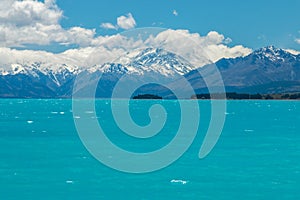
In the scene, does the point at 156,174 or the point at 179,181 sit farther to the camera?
the point at 156,174

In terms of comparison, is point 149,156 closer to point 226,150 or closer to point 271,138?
point 226,150

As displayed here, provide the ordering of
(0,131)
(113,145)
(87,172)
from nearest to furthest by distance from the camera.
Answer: (87,172), (113,145), (0,131)

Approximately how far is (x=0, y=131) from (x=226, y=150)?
54090mm

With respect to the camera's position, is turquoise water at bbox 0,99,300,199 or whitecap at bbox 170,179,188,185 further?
whitecap at bbox 170,179,188,185

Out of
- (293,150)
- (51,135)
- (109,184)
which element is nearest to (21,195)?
(109,184)

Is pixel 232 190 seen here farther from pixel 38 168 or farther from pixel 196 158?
pixel 38 168

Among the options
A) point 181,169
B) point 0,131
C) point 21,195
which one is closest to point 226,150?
point 181,169

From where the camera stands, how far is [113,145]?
73875 mm

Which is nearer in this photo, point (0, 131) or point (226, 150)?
point (226, 150)

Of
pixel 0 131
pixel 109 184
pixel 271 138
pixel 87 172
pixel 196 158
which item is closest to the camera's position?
pixel 109 184

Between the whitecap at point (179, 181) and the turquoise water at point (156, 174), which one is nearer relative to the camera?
the turquoise water at point (156, 174)

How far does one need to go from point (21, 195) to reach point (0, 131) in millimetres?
63193

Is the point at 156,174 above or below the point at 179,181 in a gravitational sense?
above

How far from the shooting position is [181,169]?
171 ft
